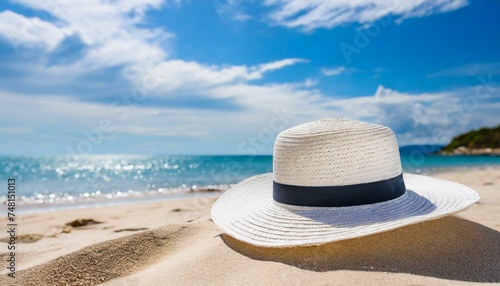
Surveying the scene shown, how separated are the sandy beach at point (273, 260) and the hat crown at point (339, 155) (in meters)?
0.44

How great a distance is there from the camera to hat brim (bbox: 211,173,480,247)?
2488 mm

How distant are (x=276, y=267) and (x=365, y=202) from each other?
765 mm

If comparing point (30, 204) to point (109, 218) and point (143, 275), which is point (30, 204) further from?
point (143, 275)

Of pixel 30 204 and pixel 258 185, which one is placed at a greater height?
pixel 258 185

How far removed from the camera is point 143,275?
2.84 metres

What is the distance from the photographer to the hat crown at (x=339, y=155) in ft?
8.98

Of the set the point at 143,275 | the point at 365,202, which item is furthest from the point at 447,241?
the point at 143,275

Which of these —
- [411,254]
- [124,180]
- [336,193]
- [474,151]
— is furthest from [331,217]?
[474,151]

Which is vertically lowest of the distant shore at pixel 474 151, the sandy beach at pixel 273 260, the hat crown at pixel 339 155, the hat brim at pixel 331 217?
the distant shore at pixel 474 151

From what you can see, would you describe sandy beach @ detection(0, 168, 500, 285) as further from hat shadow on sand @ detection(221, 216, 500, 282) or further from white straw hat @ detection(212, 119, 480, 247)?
white straw hat @ detection(212, 119, 480, 247)

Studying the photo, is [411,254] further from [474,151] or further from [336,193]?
[474,151]

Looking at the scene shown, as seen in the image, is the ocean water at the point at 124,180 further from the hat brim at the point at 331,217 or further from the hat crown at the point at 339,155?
the hat crown at the point at 339,155

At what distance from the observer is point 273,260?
267 centimetres

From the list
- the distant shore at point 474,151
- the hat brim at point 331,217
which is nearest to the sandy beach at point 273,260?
the hat brim at point 331,217
